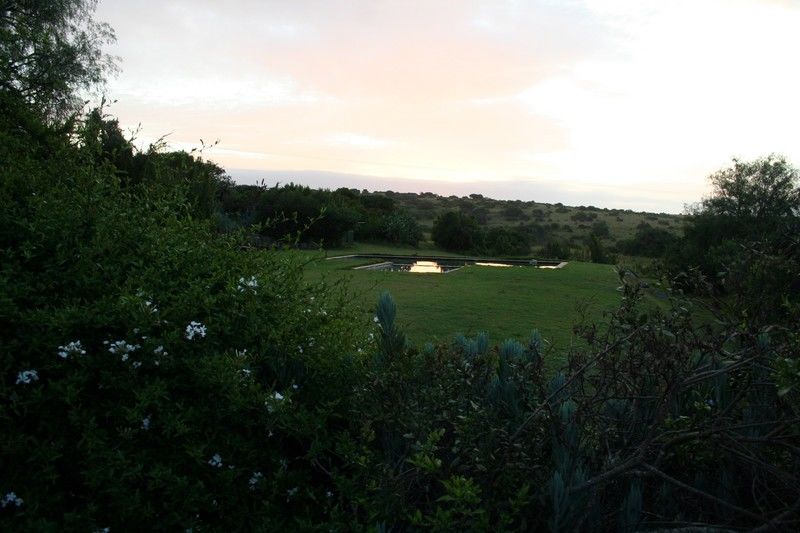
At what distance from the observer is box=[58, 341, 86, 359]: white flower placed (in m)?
2.27

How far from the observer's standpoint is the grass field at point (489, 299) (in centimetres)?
973

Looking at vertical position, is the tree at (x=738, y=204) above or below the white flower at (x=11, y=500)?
above

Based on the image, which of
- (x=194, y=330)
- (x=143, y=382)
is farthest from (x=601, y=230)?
(x=143, y=382)

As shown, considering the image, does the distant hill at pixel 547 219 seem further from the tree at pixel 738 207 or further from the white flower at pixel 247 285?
the white flower at pixel 247 285

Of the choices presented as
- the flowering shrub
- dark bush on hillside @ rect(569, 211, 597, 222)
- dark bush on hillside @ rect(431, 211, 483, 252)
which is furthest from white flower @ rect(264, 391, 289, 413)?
dark bush on hillside @ rect(569, 211, 597, 222)

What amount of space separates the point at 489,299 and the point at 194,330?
11722 mm

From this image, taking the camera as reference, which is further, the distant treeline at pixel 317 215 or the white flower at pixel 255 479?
the distant treeline at pixel 317 215

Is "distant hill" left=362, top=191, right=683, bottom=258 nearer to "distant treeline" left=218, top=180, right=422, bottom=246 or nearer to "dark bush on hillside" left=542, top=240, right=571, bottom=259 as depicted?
"distant treeline" left=218, top=180, right=422, bottom=246

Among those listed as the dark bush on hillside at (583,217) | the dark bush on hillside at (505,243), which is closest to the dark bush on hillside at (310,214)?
the dark bush on hillside at (505,243)

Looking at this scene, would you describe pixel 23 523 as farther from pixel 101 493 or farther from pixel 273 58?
pixel 273 58

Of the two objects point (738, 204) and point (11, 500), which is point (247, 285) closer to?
point (11, 500)

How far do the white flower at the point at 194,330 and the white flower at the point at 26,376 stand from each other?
1.89 ft

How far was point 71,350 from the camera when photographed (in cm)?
227

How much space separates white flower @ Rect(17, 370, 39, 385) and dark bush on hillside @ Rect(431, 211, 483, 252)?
34.3 meters
